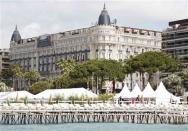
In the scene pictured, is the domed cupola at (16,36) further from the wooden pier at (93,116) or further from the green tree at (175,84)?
the wooden pier at (93,116)

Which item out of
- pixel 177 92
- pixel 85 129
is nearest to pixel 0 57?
→ pixel 177 92

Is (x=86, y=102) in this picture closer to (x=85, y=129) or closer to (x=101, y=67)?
(x=85, y=129)

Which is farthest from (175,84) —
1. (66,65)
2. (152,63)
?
(66,65)

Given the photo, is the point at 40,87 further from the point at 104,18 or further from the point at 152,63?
the point at 104,18

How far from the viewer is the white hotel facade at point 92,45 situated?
15038cm

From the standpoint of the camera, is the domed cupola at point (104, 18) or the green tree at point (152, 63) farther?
the domed cupola at point (104, 18)

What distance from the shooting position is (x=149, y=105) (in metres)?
70.9

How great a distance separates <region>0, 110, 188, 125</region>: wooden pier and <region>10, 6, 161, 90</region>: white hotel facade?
246 ft

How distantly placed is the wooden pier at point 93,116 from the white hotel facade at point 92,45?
7507 centimetres

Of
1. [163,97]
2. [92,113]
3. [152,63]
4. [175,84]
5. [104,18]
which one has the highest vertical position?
[104,18]

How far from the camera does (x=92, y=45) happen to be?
151125 mm

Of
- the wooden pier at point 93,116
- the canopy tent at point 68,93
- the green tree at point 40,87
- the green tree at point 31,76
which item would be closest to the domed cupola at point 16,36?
the green tree at point 31,76

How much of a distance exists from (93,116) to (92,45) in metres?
78.1

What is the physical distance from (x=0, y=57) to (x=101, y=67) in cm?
7595
